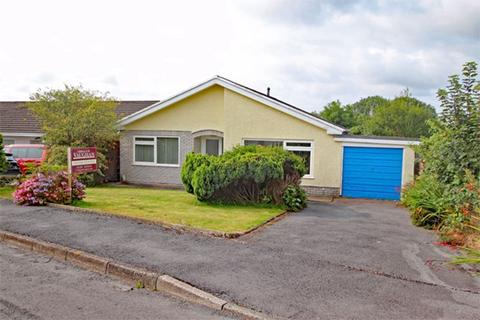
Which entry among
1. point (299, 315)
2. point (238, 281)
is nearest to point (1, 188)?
point (238, 281)

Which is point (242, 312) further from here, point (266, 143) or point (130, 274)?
point (266, 143)

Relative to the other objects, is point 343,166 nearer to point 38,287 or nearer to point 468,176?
point 468,176

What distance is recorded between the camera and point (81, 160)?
36.1ft

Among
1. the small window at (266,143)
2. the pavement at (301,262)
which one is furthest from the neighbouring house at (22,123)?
the pavement at (301,262)

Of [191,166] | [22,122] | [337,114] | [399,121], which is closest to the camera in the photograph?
[191,166]

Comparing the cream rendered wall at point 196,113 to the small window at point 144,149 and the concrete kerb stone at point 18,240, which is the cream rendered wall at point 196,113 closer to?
the small window at point 144,149

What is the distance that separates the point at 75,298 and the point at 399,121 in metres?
44.6

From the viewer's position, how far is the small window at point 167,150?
18234mm

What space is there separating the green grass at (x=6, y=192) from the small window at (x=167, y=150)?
253 inches

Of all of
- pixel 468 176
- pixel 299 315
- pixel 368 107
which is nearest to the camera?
pixel 299 315

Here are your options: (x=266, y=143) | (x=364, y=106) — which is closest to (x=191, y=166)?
(x=266, y=143)

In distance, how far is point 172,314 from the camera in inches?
179

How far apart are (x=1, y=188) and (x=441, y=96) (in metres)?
13.8

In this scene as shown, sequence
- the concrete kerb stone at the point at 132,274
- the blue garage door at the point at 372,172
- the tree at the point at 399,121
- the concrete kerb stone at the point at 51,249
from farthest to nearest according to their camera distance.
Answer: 1. the tree at the point at 399,121
2. the blue garage door at the point at 372,172
3. the concrete kerb stone at the point at 51,249
4. the concrete kerb stone at the point at 132,274
